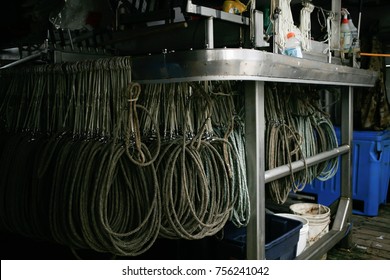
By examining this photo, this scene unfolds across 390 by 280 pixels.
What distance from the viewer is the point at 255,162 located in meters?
1.83

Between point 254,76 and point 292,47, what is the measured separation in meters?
0.61

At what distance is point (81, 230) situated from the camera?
66.7 inches

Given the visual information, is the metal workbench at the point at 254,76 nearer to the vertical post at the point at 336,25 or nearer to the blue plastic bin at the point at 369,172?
the vertical post at the point at 336,25

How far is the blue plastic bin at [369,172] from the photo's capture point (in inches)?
147

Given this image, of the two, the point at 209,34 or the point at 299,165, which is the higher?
the point at 209,34

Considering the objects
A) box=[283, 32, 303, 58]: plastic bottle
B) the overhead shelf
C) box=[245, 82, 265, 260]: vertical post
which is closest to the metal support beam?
box=[245, 82, 265, 260]: vertical post

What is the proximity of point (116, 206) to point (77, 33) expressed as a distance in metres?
1.45

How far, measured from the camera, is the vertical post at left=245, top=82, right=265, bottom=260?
178cm

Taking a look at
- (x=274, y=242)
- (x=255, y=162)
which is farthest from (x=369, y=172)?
(x=255, y=162)

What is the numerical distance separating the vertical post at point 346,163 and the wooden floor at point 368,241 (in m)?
0.22

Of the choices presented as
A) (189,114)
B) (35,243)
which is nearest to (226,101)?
(189,114)

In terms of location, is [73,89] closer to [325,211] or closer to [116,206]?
[116,206]

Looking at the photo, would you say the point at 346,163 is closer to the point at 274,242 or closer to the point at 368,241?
the point at 368,241

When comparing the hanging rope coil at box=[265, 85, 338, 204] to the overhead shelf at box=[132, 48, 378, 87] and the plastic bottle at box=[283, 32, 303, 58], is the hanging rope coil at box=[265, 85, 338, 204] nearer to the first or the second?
the plastic bottle at box=[283, 32, 303, 58]
